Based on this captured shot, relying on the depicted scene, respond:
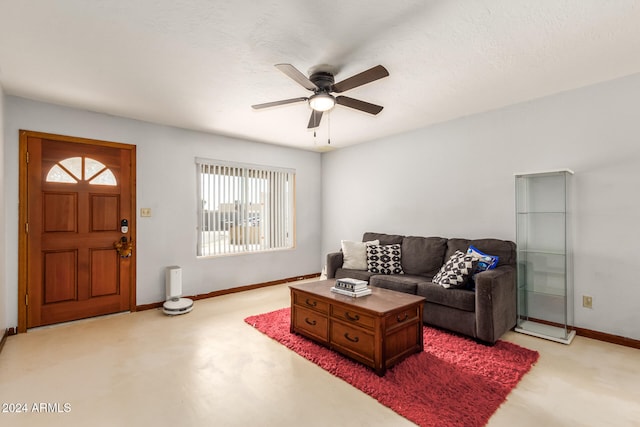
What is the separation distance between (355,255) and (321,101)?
2.31m

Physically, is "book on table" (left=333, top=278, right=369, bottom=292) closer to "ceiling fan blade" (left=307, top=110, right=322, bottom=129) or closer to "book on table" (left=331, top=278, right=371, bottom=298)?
"book on table" (left=331, top=278, right=371, bottom=298)

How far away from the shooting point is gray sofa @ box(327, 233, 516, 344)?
280cm

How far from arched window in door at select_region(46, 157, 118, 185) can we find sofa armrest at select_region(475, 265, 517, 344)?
13.9 ft

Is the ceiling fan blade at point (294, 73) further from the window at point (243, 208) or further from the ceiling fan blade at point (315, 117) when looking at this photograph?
the window at point (243, 208)

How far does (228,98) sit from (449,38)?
2.15 meters

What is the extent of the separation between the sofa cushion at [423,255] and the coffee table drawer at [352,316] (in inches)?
66.6

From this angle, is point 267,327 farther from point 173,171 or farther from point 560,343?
point 560,343

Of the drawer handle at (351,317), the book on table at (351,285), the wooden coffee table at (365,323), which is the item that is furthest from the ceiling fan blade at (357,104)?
the drawer handle at (351,317)

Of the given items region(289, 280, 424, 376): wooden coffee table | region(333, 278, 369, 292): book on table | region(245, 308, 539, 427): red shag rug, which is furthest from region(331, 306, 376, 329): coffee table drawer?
region(245, 308, 539, 427): red shag rug

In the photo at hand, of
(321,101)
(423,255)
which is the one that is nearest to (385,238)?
(423,255)

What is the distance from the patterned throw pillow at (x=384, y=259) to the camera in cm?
404

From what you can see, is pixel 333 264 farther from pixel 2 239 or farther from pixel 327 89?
pixel 2 239

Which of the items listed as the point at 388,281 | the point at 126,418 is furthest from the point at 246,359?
the point at 388,281

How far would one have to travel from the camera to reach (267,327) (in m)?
3.27
